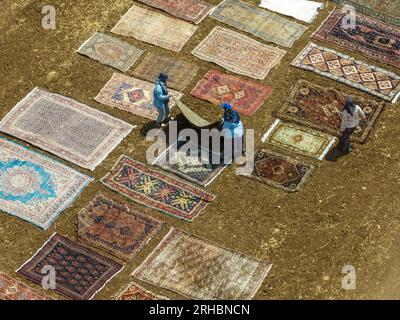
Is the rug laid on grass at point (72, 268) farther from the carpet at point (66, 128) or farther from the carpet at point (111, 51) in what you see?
the carpet at point (111, 51)

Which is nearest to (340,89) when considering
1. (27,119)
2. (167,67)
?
(167,67)

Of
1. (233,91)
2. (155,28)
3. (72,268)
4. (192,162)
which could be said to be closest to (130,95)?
(233,91)

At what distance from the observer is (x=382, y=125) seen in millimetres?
17578

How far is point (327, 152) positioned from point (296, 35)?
3.76 metres

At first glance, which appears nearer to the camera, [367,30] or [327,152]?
[327,152]

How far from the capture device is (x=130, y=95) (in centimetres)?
1827

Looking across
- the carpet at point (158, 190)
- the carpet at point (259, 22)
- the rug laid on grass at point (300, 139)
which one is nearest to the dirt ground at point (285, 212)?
the carpet at point (158, 190)

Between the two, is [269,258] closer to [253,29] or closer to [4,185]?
[4,185]

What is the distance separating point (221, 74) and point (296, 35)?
217 centimetres

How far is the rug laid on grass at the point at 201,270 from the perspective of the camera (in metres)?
14.5

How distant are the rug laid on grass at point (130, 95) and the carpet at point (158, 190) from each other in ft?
5.21

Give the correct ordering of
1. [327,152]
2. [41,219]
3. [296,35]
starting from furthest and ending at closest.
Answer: [296,35]
[327,152]
[41,219]
